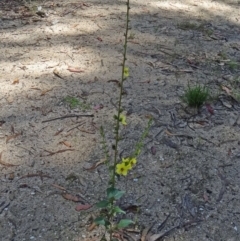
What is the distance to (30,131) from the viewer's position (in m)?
2.86

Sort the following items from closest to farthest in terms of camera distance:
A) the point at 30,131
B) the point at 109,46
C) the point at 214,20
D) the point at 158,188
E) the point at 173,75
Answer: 1. the point at 158,188
2. the point at 30,131
3. the point at 173,75
4. the point at 109,46
5. the point at 214,20

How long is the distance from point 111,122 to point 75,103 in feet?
1.19

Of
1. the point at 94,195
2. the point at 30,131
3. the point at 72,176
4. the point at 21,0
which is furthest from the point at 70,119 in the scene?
the point at 21,0

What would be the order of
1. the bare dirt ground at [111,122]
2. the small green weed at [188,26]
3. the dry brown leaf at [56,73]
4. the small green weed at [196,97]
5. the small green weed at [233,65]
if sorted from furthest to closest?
the small green weed at [188,26], the small green weed at [233,65], the dry brown leaf at [56,73], the small green weed at [196,97], the bare dirt ground at [111,122]

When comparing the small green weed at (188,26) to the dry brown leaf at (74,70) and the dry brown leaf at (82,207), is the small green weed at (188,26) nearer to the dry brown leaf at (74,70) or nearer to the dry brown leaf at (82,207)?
the dry brown leaf at (74,70)

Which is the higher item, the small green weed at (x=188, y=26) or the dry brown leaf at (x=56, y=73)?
the small green weed at (x=188, y=26)

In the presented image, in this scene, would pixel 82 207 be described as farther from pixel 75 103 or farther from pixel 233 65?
pixel 233 65

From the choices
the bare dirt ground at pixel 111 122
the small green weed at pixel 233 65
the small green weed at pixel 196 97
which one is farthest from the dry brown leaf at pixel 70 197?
the small green weed at pixel 233 65

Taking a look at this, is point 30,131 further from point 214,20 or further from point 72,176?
point 214,20

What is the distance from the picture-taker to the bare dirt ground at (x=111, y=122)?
7.44 feet

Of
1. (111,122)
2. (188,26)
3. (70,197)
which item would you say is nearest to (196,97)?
(111,122)

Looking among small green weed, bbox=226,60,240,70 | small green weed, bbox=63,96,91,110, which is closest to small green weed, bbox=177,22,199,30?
small green weed, bbox=226,60,240,70

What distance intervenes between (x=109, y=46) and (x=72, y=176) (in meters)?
1.90

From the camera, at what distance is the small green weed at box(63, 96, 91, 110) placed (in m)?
3.12
